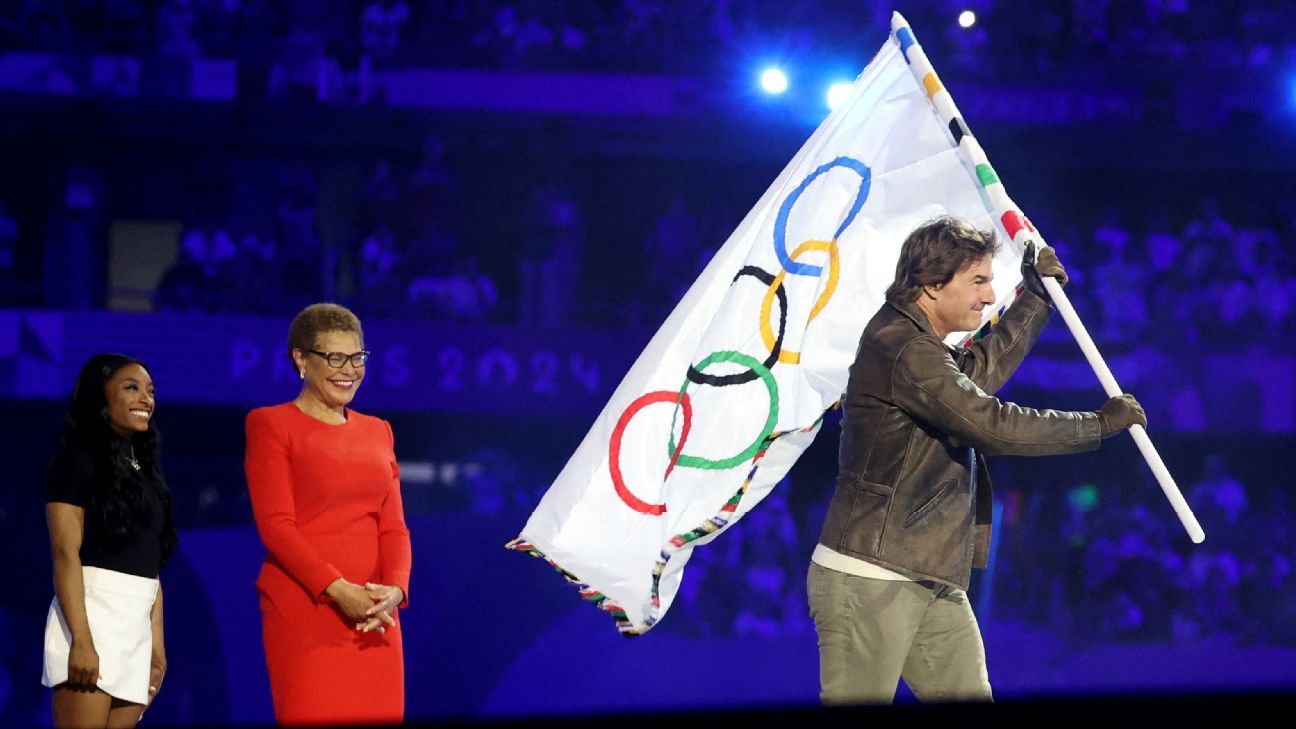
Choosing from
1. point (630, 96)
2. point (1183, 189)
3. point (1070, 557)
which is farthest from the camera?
point (1183, 189)

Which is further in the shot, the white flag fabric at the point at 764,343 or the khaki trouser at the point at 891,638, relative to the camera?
the white flag fabric at the point at 764,343

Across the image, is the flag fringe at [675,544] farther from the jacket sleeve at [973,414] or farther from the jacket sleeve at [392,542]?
the jacket sleeve at [973,414]

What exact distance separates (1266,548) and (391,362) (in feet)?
17.9

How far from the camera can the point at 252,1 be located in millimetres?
10547

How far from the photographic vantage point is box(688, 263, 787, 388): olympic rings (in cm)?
350

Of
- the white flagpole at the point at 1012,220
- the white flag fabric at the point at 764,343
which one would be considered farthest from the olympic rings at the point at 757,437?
the white flagpole at the point at 1012,220

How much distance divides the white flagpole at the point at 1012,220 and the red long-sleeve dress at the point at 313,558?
5.12 ft

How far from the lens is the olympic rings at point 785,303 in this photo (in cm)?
352

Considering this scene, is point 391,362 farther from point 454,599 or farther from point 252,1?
point 252,1

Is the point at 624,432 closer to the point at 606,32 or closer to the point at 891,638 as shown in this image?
the point at 891,638

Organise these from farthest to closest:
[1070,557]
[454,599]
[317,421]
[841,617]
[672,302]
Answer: [672,302]
[1070,557]
[454,599]
[317,421]
[841,617]

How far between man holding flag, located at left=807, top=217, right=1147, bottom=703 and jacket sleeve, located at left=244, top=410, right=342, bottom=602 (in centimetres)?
109

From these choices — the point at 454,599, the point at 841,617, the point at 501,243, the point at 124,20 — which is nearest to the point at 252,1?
the point at 124,20

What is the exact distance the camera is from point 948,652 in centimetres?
310
